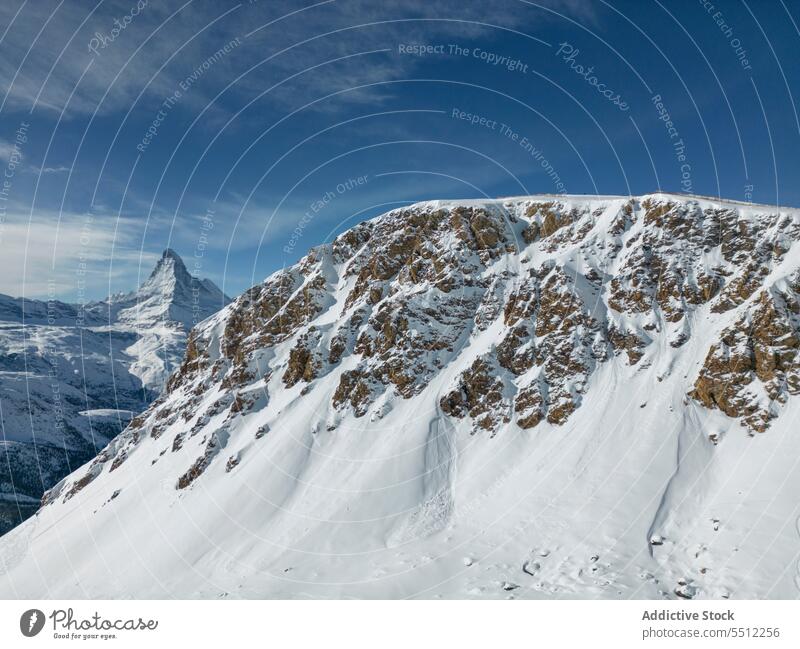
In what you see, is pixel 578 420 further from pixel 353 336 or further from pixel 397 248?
pixel 397 248

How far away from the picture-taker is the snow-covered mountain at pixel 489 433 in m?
57.0

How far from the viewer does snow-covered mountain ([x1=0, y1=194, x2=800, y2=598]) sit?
5700 centimetres

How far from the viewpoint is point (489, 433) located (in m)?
81.4

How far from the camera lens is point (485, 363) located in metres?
90.1
